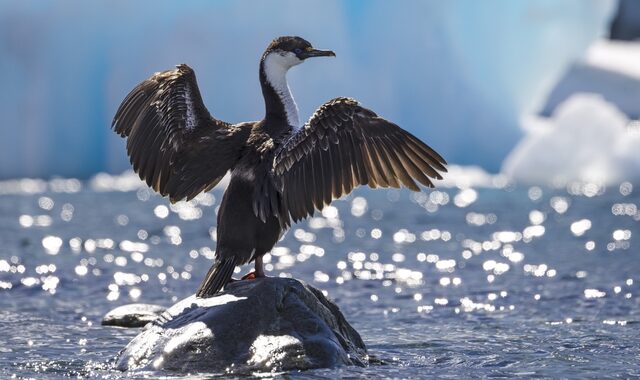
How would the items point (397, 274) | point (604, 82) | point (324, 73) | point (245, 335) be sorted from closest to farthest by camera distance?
point (245, 335) → point (397, 274) → point (324, 73) → point (604, 82)

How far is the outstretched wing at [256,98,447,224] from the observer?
293 inches

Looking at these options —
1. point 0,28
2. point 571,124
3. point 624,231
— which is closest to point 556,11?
point 571,124

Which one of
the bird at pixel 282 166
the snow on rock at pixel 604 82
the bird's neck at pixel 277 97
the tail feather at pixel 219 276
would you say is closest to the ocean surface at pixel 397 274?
the tail feather at pixel 219 276

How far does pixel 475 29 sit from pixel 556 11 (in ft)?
7.55

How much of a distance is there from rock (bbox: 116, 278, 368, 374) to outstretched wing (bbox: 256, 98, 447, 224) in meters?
0.59

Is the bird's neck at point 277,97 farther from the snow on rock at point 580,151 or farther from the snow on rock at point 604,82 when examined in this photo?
the snow on rock at point 604,82

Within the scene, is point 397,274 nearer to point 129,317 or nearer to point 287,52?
point 129,317

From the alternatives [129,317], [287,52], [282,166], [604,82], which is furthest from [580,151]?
[282,166]

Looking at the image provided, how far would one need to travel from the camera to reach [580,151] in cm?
2556

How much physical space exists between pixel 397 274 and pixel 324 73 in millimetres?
12529

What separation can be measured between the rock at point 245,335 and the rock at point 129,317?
2329 mm

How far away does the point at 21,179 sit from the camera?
84.0 feet

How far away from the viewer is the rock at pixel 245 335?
7.22 m

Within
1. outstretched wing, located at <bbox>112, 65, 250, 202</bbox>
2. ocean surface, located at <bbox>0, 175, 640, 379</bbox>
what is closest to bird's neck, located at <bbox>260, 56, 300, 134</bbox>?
outstretched wing, located at <bbox>112, 65, 250, 202</bbox>
